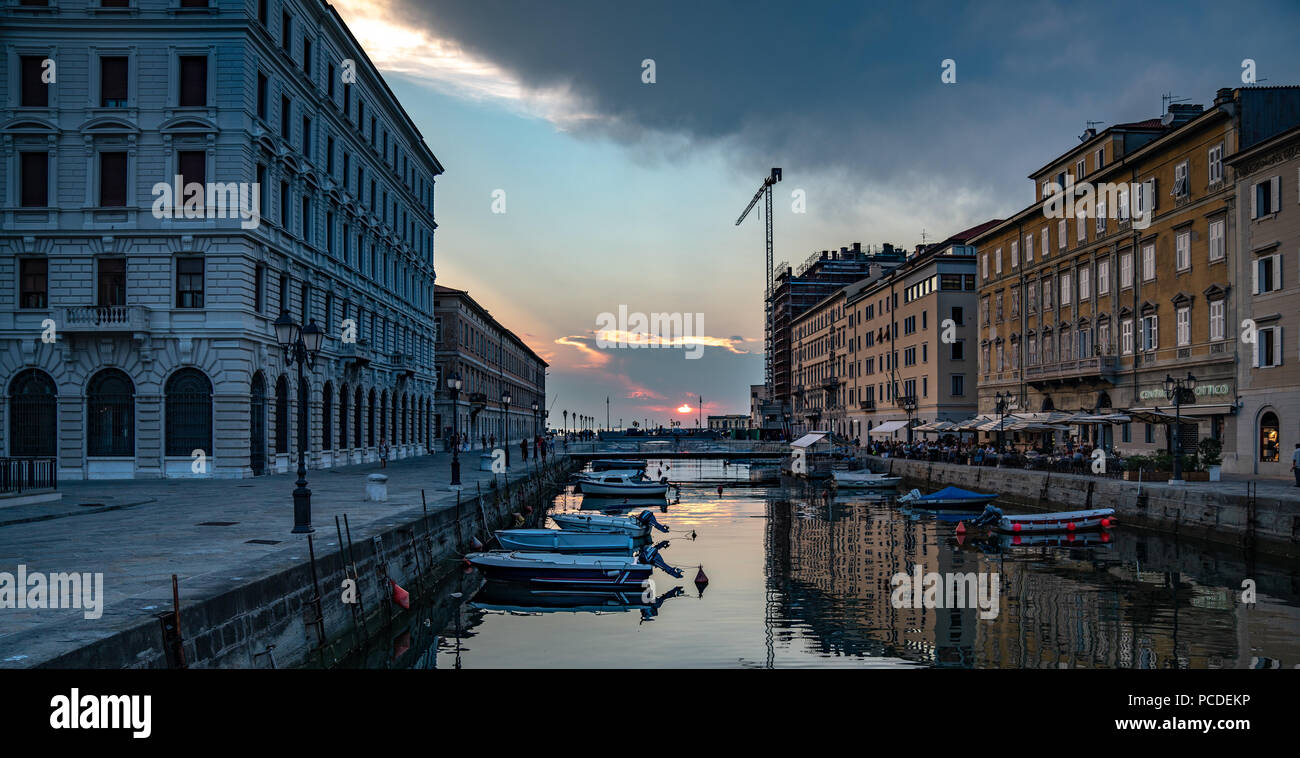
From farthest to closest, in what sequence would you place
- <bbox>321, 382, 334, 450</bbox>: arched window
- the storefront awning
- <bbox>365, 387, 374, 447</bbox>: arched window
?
the storefront awning → <bbox>365, 387, 374, 447</bbox>: arched window → <bbox>321, 382, 334, 450</bbox>: arched window

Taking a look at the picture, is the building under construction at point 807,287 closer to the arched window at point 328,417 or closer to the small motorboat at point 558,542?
the arched window at point 328,417

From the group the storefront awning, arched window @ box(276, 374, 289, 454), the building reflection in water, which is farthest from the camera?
the storefront awning

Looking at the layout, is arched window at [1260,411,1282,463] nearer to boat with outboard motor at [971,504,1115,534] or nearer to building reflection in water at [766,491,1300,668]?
boat with outboard motor at [971,504,1115,534]

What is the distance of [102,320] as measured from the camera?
36.4m

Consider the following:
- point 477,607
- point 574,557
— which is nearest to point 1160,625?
point 574,557

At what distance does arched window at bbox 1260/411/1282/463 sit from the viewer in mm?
37825

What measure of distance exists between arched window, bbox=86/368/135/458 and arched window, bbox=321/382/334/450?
1215 centimetres

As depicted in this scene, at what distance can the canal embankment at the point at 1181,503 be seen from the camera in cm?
2817

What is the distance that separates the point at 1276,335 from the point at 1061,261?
20.9 meters

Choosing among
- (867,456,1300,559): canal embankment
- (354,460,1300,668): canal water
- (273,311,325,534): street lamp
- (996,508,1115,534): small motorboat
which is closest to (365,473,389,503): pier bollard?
(354,460,1300,668): canal water

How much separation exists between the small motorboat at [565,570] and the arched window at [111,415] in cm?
2045

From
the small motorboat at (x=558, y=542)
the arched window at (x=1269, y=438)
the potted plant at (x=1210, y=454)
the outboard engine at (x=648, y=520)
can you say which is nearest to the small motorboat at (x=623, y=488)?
the outboard engine at (x=648, y=520)

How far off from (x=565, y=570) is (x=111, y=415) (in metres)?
23.8

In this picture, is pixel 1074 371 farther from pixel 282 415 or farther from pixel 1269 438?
pixel 282 415
